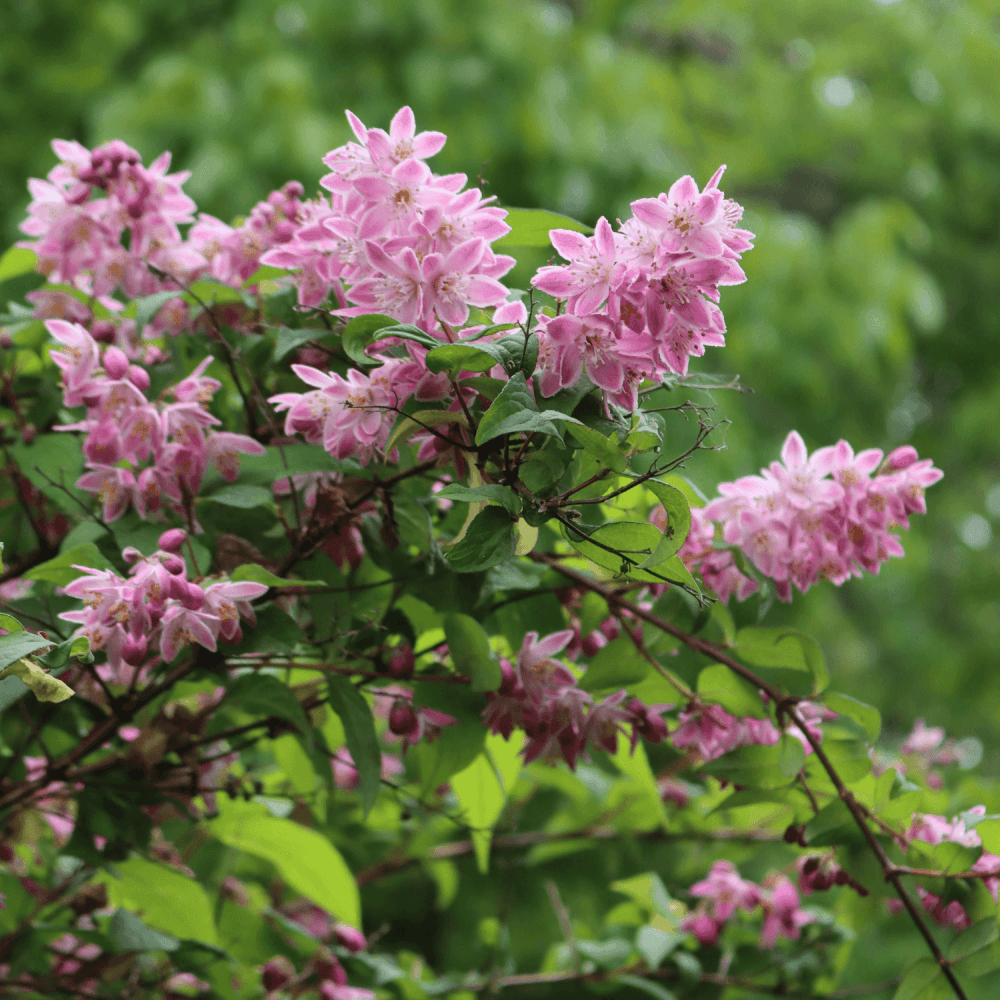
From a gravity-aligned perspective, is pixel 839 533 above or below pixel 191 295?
below

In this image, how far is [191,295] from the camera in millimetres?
917

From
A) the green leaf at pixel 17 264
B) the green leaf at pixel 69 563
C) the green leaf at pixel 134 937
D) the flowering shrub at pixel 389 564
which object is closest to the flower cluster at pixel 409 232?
the flowering shrub at pixel 389 564

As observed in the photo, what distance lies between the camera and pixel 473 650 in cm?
82

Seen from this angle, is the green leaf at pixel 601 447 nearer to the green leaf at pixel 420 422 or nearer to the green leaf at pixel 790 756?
the green leaf at pixel 420 422

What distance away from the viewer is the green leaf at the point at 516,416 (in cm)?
60

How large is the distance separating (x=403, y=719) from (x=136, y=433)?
0.31 meters

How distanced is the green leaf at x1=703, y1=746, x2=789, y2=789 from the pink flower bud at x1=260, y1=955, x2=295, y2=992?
1.71ft

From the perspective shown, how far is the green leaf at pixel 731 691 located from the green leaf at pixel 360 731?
0.29 meters

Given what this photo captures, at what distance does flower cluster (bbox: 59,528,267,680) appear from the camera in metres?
0.72

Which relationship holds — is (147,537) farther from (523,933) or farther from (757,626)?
(523,933)

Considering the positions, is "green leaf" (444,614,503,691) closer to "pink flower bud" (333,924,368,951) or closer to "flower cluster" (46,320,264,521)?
"flower cluster" (46,320,264,521)

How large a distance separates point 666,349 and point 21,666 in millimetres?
426

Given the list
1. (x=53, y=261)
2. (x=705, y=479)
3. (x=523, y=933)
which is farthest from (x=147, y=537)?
(x=705, y=479)

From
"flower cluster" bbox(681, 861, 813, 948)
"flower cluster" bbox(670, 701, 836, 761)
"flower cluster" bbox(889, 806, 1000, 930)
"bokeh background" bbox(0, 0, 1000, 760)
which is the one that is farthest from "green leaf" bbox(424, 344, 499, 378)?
"bokeh background" bbox(0, 0, 1000, 760)
